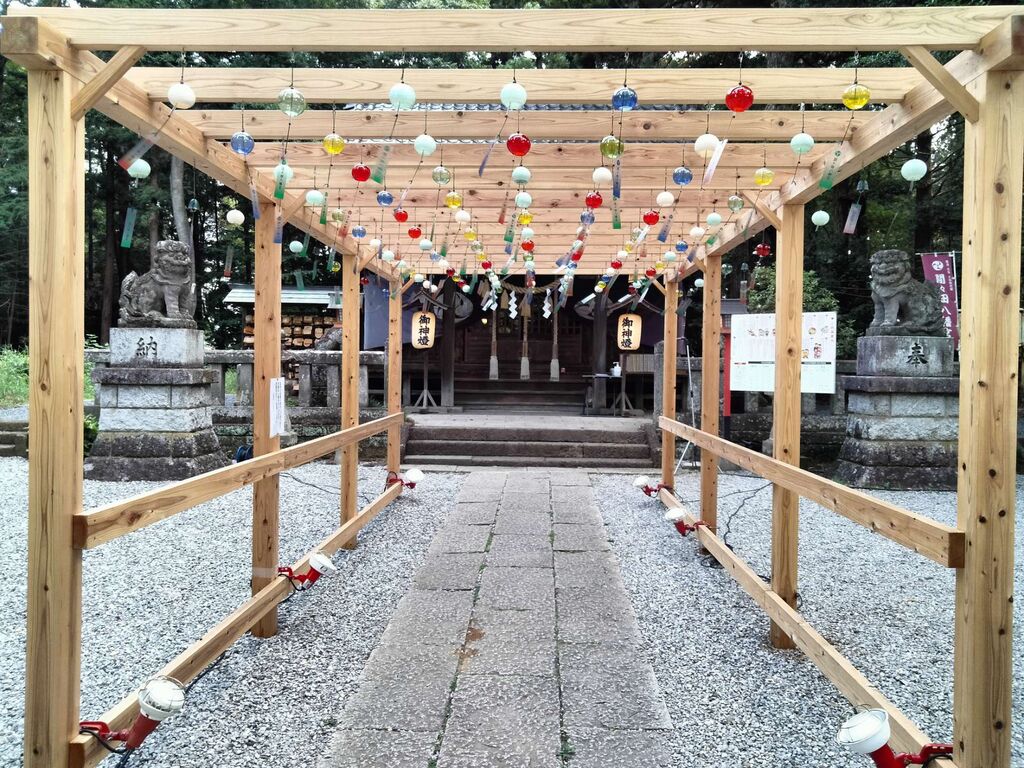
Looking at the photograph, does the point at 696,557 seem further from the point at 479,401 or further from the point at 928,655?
the point at 479,401

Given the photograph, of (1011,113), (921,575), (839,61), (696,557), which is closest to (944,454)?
(921,575)

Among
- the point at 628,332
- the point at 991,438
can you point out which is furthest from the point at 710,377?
the point at 628,332

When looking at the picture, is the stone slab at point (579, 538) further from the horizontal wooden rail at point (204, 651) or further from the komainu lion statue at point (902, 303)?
the komainu lion statue at point (902, 303)

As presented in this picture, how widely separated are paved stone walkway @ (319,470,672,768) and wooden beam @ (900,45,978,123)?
91.0 inches

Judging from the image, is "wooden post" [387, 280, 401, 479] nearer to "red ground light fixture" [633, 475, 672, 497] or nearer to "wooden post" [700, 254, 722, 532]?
"red ground light fixture" [633, 475, 672, 497]

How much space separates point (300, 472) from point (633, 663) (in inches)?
235

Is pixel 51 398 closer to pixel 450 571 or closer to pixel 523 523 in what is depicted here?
pixel 450 571

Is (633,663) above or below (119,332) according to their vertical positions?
below

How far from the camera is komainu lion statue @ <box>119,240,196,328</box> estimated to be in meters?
6.91

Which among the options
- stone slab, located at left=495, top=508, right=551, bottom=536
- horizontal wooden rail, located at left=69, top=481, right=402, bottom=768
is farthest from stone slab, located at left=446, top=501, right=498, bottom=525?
horizontal wooden rail, located at left=69, top=481, right=402, bottom=768

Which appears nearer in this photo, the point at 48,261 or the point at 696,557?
the point at 48,261

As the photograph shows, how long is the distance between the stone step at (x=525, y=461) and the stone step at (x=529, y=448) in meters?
0.10

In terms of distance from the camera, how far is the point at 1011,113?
5.72 feet

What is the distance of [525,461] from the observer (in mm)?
8328
